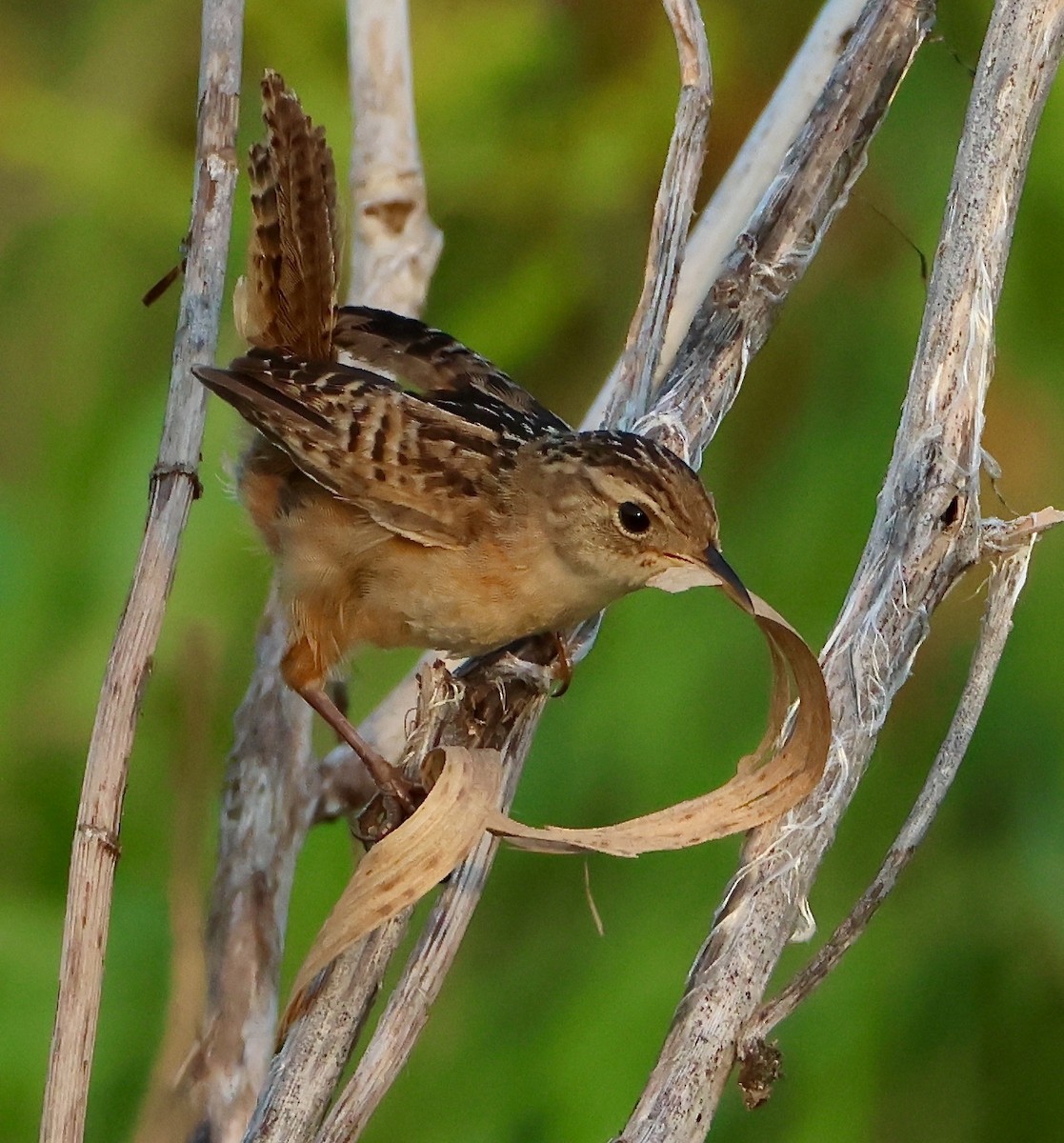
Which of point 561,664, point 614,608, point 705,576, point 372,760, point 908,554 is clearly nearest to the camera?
point 908,554

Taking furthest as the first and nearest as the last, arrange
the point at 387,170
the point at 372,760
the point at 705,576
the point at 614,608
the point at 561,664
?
the point at 614,608 → the point at 387,170 → the point at 561,664 → the point at 372,760 → the point at 705,576

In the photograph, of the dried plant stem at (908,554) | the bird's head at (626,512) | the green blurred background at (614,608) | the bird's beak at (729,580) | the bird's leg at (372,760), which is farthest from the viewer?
the green blurred background at (614,608)

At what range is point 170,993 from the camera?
174 centimetres

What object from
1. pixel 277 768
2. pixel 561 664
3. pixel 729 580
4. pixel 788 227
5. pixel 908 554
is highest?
pixel 788 227

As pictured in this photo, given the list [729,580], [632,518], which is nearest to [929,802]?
[729,580]

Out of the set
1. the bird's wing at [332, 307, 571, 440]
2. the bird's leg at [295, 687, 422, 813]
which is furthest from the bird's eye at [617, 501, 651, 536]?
the bird's leg at [295, 687, 422, 813]

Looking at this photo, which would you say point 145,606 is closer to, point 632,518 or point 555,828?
point 555,828

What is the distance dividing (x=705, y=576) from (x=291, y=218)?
0.68 metres

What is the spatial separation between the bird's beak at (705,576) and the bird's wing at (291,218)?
1.74 feet

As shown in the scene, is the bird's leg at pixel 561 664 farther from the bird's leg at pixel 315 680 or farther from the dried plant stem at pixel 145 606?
the dried plant stem at pixel 145 606

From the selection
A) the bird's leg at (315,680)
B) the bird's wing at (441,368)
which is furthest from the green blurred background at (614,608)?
the bird's wing at (441,368)

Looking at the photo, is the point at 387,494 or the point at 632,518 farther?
the point at 387,494

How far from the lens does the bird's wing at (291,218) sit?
1677 mm

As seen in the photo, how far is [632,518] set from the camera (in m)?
1.56
